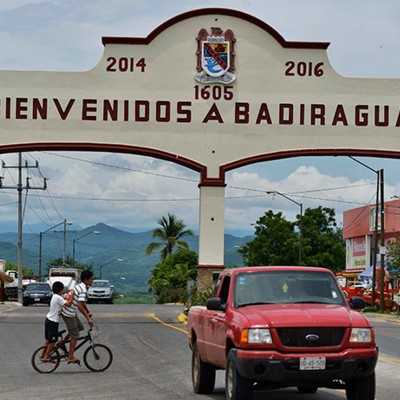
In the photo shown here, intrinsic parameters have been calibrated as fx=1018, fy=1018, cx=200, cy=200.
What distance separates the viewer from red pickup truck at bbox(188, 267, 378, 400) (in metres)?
12.1

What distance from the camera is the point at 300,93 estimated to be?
39406 mm

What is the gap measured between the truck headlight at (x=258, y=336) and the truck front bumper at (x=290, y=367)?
14cm

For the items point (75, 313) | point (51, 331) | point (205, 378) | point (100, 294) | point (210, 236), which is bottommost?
point (100, 294)

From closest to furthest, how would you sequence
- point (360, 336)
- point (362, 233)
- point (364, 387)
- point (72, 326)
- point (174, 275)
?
point (360, 336) → point (364, 387) → point (72, 326) → point (362, 233) → point (174, 275)

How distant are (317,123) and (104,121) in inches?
324

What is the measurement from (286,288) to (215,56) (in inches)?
1034

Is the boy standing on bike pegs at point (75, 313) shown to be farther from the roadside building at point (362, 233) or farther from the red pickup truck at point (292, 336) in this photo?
the roadside building at point (362, 233)

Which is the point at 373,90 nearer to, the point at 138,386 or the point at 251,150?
the point at 251,150

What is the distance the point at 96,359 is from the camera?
61.0 ft

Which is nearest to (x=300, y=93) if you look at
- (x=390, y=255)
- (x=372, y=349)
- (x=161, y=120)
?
(x=161, y=120)

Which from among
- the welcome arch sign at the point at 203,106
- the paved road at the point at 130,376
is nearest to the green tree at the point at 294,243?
the welcome arch sign at the point at 203,106

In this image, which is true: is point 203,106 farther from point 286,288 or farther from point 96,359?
point 286,288

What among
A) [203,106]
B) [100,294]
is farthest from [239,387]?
[100,294]

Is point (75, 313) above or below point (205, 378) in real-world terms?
above
